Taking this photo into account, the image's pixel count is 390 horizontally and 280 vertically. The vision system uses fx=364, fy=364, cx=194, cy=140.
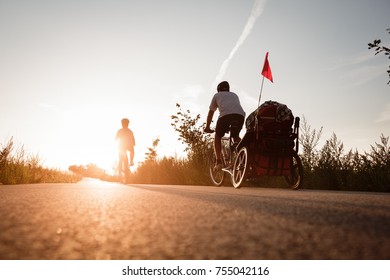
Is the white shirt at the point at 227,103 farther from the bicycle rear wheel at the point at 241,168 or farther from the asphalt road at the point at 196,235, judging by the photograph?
Answer: the asphalt road at the point at 196,235

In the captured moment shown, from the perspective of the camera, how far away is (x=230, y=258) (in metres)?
1.17

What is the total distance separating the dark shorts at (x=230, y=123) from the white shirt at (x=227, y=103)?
0.31 feet

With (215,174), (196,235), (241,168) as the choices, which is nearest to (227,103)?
(241,168)

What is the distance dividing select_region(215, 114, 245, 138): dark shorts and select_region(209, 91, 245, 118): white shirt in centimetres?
9

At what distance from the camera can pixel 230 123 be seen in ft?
27.1

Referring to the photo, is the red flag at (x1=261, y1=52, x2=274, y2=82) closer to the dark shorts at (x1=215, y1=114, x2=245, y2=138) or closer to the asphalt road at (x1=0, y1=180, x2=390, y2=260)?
the dark shorts at (x1=215, y1=114, x2=245, y2=138)

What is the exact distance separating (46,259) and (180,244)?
1.50 ft

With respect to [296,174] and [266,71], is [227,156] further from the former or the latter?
[266,71]

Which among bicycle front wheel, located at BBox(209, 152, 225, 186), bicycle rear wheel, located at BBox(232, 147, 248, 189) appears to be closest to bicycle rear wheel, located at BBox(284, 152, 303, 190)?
bicycle rear wheel, located at BBox(232, 147, 248, 189)

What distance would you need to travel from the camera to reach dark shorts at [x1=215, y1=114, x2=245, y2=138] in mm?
8219

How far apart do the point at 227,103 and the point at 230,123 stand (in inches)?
18.3
